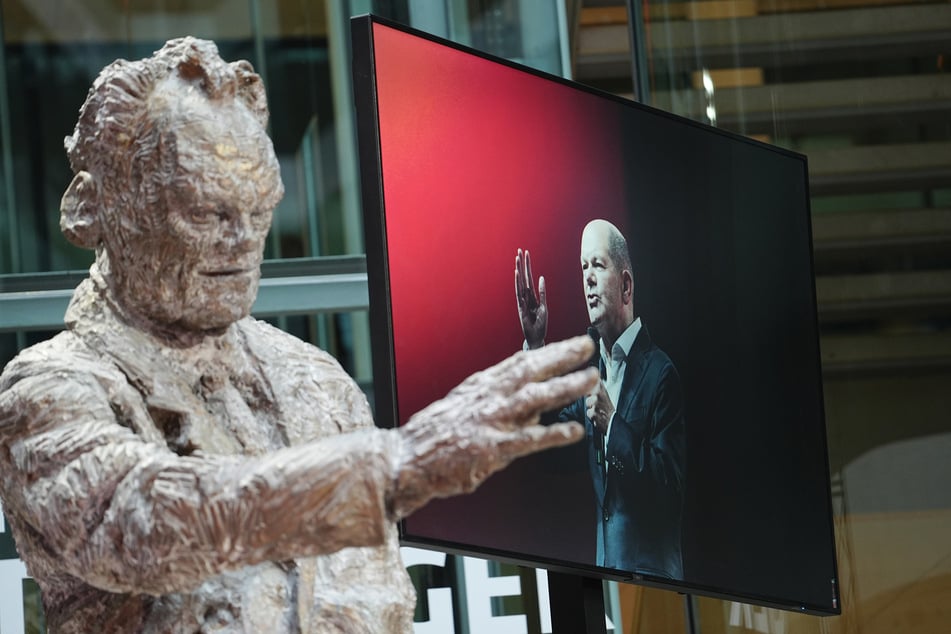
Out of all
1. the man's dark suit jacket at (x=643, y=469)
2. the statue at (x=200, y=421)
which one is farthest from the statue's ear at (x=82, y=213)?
the man's dark suit jacket at (x=643, y=469)

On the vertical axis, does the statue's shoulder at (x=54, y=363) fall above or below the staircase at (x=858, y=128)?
below

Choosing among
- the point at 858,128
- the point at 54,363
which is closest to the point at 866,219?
the point at 858,128

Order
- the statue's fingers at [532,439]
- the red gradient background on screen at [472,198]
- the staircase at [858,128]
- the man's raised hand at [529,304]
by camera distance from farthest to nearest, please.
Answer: the staircase at [858,128] < the man's raised hand at [529,304] < the red gradient background on screen at [472,198] < the statue's fingers at [532,439]

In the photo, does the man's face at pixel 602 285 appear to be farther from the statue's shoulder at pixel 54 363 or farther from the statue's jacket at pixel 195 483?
the statue's shoulder at pixel 54 363

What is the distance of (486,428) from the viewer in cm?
157

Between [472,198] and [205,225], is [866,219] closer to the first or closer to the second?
[472,198]

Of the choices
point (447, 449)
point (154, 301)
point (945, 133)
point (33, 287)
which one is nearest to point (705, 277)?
point (154, 301)

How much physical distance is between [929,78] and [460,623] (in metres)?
2.37

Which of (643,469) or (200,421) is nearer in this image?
(200,421)

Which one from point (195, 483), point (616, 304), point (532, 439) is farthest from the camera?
point (616, 304)

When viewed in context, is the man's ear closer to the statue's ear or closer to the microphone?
the microphone

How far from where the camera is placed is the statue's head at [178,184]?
1918mm

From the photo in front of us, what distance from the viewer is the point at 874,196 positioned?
17.4ft

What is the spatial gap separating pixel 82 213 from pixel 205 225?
7.4 inches
